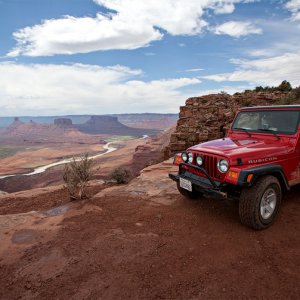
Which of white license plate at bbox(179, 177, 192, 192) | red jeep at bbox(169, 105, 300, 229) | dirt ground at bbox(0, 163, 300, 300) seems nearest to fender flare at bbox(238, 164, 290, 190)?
red jeep at bbox(169, 105, 300, 229)

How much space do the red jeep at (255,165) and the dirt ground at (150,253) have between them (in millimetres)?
508

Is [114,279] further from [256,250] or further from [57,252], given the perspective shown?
[256,250]

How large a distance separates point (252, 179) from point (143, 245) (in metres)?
2.00

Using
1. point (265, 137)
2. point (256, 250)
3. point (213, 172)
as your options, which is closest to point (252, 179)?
point (213, 172)

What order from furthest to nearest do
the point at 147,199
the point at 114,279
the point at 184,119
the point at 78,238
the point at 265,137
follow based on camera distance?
the point at 184,119 → the point at 147,199 → the point at 265,137 → the point at 78,238 → the point at 114,279

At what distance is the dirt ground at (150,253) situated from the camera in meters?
3.25

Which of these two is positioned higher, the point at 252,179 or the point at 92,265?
the point at 252,179

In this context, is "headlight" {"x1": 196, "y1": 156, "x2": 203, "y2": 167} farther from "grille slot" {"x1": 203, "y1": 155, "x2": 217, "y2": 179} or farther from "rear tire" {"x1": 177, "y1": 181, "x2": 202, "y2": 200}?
"rear tire" {"x1": 177, "y1": 181, "x2": 202, "y2": 200}

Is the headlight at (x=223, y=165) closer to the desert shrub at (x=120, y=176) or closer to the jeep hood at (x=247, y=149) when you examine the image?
the jeep hood at (x=247, y=149)

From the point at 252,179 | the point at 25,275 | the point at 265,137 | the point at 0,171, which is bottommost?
the point at 0,171

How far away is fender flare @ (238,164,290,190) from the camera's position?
4188mm

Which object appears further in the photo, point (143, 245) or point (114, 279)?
point (143, 245)

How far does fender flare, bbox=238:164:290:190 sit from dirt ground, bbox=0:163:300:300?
80 centimetres

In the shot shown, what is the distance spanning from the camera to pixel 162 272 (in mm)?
3551
